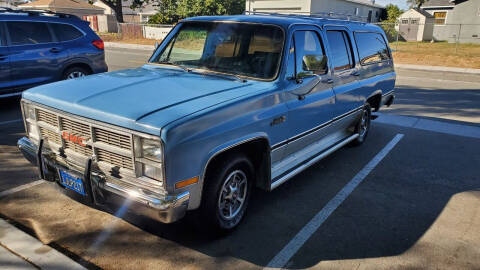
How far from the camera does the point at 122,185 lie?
124 inches

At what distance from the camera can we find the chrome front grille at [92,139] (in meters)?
3.07

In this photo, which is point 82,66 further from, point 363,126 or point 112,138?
point 112,138

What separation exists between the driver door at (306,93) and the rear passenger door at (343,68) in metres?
0.22

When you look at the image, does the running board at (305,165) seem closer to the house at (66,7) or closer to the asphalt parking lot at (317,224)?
the asphalt parking lot at (317,224)

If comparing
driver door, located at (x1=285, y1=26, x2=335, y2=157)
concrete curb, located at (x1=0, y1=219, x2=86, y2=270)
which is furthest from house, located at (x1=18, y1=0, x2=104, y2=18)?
concrete curb, located at (x1=0, y1=219, x2=86, y2=270)

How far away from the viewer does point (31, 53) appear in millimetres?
7898

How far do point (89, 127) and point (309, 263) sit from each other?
221cm

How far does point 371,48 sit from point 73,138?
4946 mm

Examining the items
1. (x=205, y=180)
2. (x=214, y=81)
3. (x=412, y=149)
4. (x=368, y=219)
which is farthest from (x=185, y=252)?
(x=412, y=149)

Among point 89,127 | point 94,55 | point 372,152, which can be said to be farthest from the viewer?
point 94,55

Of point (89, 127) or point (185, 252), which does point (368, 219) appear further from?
point (89, 127)

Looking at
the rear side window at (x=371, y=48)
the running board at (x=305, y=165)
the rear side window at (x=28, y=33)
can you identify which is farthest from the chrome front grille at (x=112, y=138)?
the rear side window at (x=28, y=33)

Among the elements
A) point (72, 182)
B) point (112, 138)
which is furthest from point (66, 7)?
point (112, 138)

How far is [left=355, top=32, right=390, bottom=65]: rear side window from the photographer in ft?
19.7
